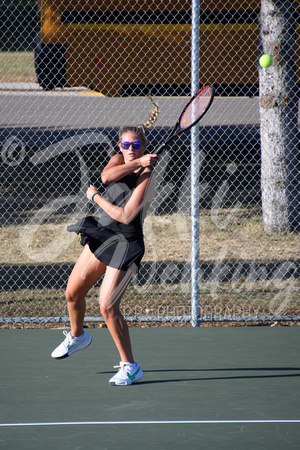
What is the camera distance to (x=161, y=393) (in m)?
4.61

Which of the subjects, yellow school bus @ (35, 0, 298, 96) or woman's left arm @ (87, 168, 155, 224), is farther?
yellow school bus @ (35, 0, 298, 96)

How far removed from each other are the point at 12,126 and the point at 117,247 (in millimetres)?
12859

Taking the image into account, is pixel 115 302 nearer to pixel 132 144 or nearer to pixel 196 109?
pixel 132 144

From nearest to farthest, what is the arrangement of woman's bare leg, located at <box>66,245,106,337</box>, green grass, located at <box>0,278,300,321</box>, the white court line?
the white court line, woman's bare leg, located at <box>66,245,106,337</box>, green grass, located at <box>0,278,300,321</box>

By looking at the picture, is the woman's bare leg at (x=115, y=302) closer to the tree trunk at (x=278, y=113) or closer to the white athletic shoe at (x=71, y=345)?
the white athletic shoe at (x=71, y=345)

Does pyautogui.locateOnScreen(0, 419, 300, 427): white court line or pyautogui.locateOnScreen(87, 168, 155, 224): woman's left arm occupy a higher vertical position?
pyautogui.locateOnScreen(87, 168, 155, 224): woman's left arm

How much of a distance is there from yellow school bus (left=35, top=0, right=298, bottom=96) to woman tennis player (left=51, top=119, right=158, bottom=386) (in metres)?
6.75

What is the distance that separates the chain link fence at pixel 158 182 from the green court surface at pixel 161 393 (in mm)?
506

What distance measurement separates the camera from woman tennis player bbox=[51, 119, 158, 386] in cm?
452

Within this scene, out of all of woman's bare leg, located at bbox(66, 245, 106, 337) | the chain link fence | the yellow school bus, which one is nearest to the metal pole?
the chain link fence

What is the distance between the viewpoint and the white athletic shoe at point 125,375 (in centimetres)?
470

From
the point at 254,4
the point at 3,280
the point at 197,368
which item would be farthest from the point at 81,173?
the point at 197,368

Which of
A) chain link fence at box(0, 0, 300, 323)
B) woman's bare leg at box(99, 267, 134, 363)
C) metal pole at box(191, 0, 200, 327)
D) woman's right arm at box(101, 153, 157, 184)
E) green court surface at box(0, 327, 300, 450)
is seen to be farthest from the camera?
chain link fence at box(0, 0, 300, 323)

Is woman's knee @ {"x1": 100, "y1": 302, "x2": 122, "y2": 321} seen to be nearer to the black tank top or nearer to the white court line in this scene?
the black tank top
